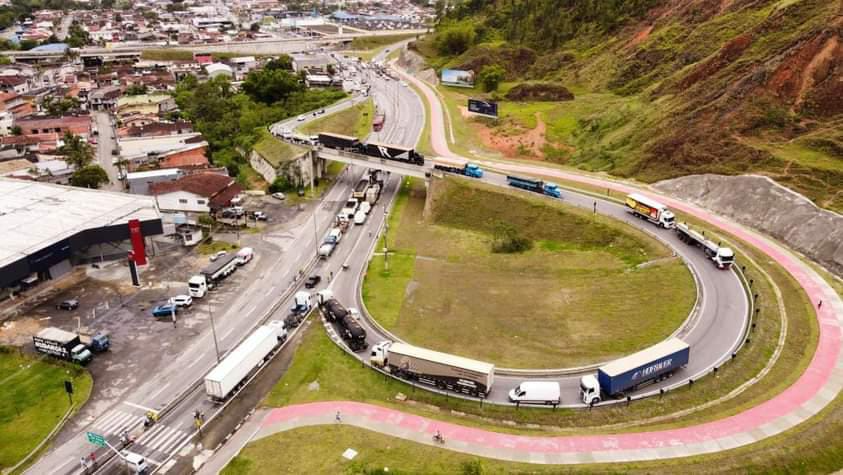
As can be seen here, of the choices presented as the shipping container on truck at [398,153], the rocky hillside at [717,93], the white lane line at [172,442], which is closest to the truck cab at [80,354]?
the white lane line at [172,442]

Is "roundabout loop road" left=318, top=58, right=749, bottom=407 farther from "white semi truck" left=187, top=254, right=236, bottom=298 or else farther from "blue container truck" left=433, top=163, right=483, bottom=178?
"blue container truck" left=433, top=163, right=483, bottom=178

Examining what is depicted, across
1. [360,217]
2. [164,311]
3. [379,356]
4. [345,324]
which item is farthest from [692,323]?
[164,311]

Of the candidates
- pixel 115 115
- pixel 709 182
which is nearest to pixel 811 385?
pixel 709 182

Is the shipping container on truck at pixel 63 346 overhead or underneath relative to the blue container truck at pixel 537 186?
underneath

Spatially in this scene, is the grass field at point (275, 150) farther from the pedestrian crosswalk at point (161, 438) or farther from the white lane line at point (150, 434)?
the pedestrian crosswalk at point (161, 438)

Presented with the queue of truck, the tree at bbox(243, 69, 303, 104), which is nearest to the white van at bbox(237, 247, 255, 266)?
the queue of truck

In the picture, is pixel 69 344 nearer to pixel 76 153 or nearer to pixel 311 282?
pixel 311 282

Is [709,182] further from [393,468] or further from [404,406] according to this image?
[393,468]
